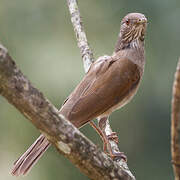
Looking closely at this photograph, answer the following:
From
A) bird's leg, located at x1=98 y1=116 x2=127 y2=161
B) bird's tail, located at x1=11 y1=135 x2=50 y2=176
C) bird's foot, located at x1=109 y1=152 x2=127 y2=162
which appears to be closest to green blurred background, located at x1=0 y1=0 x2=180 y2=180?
bird's leg, located at x1=98 y1=116 x2=127 y2=161

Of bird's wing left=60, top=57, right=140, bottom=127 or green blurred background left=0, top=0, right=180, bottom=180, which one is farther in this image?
green blurred background left=0, top=0, right=180, bottom=180

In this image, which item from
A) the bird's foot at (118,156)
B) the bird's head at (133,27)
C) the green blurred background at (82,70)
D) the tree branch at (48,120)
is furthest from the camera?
the green blurred background at (82,70)

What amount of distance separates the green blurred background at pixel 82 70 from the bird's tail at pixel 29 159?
3.44 m

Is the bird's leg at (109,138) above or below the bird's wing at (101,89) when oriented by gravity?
below

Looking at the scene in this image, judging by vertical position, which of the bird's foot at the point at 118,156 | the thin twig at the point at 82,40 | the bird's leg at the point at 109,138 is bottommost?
the bird's foot at the point at 118,156

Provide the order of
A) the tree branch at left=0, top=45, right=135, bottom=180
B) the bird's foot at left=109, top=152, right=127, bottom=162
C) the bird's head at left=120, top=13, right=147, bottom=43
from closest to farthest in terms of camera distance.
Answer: the tree branch at left=0, top=45, right=135, bottom=180
the bird's foot at left=109, top=152, right=127, bottom=162
the bird's head at left=120, top=13, right=147, bottom=43

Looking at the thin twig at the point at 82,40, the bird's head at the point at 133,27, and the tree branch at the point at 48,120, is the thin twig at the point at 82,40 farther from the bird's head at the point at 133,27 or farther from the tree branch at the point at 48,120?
the tree branch at the point at 48,120

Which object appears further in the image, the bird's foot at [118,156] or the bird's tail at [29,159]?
the bird's foot at [118,156]

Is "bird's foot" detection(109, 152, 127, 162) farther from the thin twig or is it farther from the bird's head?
the bird's head

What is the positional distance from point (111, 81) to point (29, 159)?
1233mm

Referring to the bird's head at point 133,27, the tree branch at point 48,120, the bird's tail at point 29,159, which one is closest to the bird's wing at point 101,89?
the bird's head at point 133,27

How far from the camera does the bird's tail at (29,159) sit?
144 inches

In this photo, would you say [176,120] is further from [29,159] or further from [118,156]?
[118,156]

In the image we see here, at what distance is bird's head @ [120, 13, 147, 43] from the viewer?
4.90 metres
